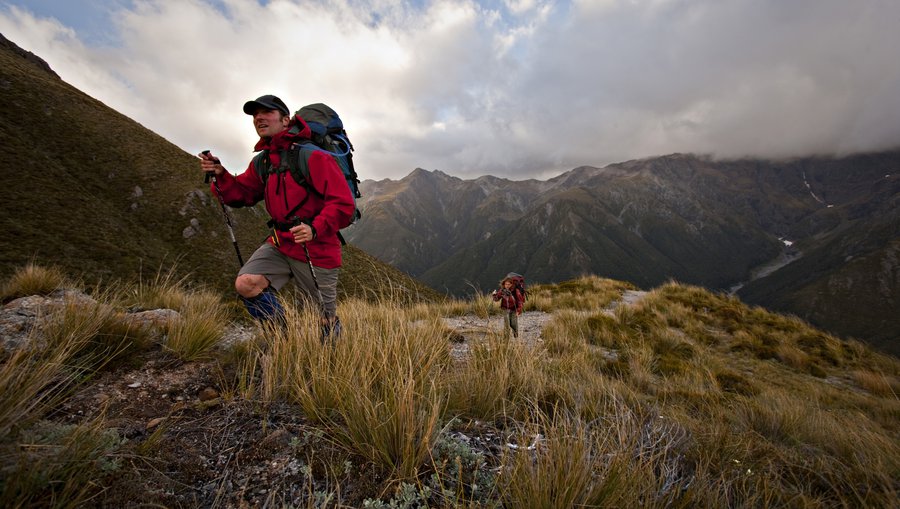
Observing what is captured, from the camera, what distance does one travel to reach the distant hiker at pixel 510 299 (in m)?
8.03

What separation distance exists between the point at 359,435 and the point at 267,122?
3.57 meters

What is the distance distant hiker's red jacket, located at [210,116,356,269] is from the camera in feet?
12.0

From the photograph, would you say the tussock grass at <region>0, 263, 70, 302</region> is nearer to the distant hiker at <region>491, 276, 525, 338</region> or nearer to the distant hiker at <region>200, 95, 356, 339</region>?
the distant hiker at <region>200, 95, 356, 339</region>

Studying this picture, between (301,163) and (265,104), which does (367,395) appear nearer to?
(301,163)

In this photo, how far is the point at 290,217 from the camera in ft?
12.9

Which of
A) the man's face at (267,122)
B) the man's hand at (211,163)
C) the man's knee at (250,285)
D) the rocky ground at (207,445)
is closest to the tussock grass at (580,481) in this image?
the rocky ground at (207,445)

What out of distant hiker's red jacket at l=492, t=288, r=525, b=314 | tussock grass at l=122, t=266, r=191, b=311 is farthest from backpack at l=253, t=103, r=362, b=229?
distant hiker's red jacket at l=492, t=288, r=525, b=314

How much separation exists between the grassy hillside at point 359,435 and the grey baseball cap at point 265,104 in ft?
7.83

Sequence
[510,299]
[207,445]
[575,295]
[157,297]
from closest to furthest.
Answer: [207,445], [157,297], [510,299], [575,295]

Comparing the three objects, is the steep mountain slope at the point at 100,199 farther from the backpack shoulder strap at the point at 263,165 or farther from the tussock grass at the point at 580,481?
the tussock grass at the point at 580,481

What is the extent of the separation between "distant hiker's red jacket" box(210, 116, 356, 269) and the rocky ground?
1624mm

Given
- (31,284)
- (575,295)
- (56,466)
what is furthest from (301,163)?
(575,295)

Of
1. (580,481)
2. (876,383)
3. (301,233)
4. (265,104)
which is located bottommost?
(876,383)

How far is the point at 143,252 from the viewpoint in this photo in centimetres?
3475
